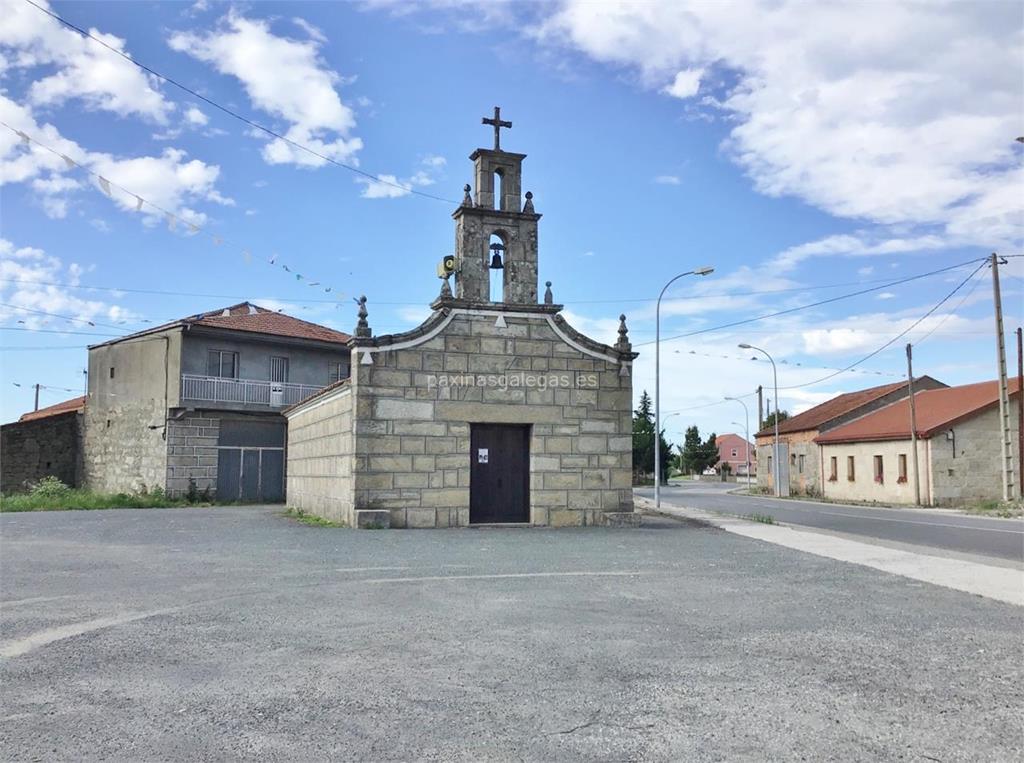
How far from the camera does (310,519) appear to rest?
18.2 metres

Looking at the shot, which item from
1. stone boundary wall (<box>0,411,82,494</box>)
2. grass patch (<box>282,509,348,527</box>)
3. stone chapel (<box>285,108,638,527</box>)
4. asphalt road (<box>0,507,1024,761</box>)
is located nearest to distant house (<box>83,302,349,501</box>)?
stone boundary wall (<box>0,411,82,494</box>)

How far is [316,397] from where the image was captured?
64.2ft

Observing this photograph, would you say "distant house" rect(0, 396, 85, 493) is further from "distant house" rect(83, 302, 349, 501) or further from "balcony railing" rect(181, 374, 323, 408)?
"balcony railing" rect(181, 374, 323, 408)

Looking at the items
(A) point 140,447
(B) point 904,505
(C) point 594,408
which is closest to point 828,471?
(B) point 904,505

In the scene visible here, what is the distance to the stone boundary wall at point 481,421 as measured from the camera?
1571cm

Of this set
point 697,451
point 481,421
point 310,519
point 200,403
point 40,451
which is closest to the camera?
point 481,421

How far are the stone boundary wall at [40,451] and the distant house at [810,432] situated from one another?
34650mm

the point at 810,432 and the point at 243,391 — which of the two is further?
the point at 810,432

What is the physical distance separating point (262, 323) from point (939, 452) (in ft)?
90.1

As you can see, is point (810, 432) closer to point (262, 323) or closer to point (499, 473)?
point (262, 323)

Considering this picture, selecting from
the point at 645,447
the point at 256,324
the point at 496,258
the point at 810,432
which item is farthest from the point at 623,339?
the point at 645,447

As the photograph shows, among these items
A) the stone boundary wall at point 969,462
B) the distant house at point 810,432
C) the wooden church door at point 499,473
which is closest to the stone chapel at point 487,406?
the wooden church door at point 499,473

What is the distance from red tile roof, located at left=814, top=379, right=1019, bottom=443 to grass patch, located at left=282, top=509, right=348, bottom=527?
24.7 meters

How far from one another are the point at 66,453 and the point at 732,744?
34.9m
